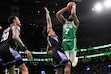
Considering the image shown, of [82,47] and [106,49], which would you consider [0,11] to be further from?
[106,49]

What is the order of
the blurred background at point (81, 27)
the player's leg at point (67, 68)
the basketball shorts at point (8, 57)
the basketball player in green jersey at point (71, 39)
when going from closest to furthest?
the basketball shorts at point (8, 57)
the player's leg at point (67, 68)
the basketball player in green jersey at point (71, 39)
the blurred background at point (81, 27)

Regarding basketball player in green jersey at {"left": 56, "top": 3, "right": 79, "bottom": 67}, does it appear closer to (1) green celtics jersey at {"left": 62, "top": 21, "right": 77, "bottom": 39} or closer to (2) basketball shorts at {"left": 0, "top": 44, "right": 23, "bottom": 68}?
(1) green celtics jersey at {"left": 62, "top": 21, "right": 77, "bottom": 39}

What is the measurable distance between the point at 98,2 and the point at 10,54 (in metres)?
15.8

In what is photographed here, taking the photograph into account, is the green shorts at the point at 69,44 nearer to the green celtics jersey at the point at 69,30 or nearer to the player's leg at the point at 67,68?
the green celtics jersey at the point at 69,30

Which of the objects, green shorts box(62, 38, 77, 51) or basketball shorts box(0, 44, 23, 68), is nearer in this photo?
basketball shorts box(0, 44, 23, 68)

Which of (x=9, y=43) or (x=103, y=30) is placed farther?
(x=103, y=30)

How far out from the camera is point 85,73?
26.4 meters

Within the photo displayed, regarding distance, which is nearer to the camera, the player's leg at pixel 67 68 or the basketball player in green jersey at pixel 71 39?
the player's leg at pixel 67 68

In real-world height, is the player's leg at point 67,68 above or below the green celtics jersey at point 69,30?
below

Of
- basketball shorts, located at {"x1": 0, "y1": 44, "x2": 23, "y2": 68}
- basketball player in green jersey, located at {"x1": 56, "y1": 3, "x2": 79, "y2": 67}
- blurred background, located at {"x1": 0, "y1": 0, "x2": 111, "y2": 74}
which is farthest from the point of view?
blurred background, located at {"x1": 0, "y1": 0, "x2": 111, "y2": 74}

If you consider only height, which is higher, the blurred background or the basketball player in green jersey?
the blurred background

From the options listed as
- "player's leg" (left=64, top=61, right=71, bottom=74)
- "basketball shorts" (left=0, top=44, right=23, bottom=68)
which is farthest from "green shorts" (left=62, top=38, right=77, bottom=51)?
"basketball shorts" (left=0, top=44, right=23, bottom=68)

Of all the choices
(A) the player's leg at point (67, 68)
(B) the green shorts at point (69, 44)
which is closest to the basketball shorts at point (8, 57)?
(A) the player's leg at point (67, 68)

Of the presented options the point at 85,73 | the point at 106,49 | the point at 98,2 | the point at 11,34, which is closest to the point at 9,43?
the point at 11,34
